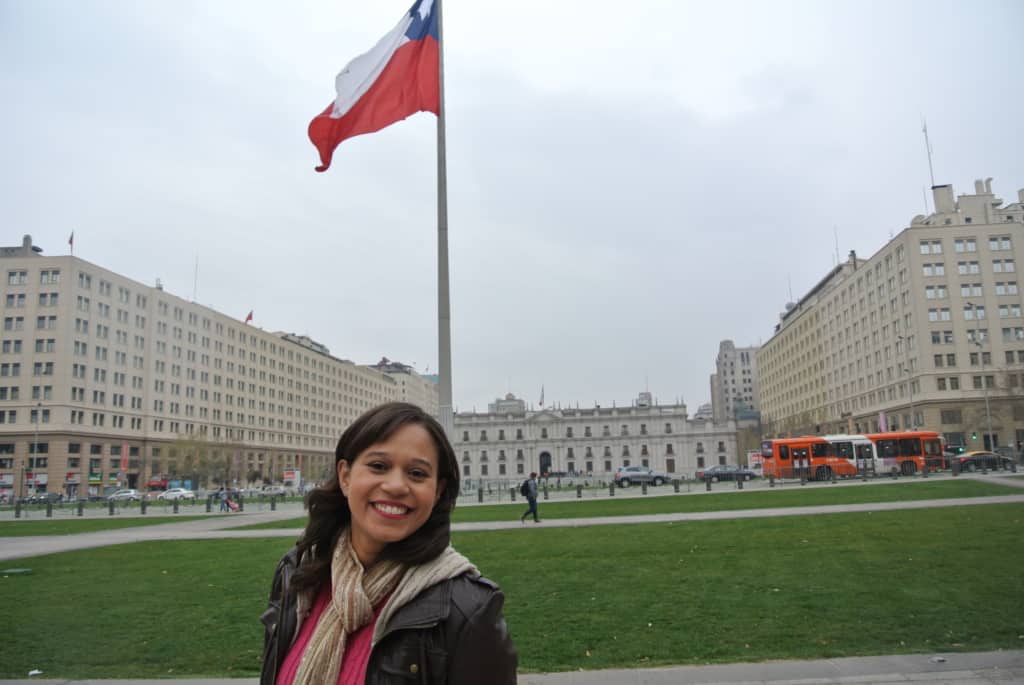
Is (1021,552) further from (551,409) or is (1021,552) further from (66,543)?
(551,409)

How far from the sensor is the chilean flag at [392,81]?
9.70m

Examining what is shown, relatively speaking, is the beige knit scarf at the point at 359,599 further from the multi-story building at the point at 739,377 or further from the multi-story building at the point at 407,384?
the multi-story building at the point at 739,377

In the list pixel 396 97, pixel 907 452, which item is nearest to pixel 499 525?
pixel 396 97

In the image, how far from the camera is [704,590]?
35.5 feet

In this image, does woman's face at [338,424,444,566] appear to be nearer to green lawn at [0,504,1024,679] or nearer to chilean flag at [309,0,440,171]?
green lawn at [0,504,1024,679]

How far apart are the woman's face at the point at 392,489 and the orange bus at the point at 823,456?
Result: 53.1 meters

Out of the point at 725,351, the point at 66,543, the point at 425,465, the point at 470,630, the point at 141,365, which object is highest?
the point at 725,351

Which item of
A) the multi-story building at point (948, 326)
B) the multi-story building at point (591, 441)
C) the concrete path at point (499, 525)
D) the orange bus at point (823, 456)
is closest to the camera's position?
the concrete path at point (499, 525)

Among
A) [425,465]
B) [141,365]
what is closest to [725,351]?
[141,365]

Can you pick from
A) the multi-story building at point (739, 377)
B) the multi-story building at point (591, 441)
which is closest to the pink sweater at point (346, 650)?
the multi-story building at point (591, 441)

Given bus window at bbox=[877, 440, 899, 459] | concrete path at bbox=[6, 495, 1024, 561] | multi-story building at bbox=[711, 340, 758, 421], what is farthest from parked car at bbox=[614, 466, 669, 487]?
multi-story building at bbox=[711, 340, 758, 421]

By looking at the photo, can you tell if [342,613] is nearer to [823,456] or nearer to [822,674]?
[822,674]

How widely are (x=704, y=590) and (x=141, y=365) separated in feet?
268

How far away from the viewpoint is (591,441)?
12319cm
